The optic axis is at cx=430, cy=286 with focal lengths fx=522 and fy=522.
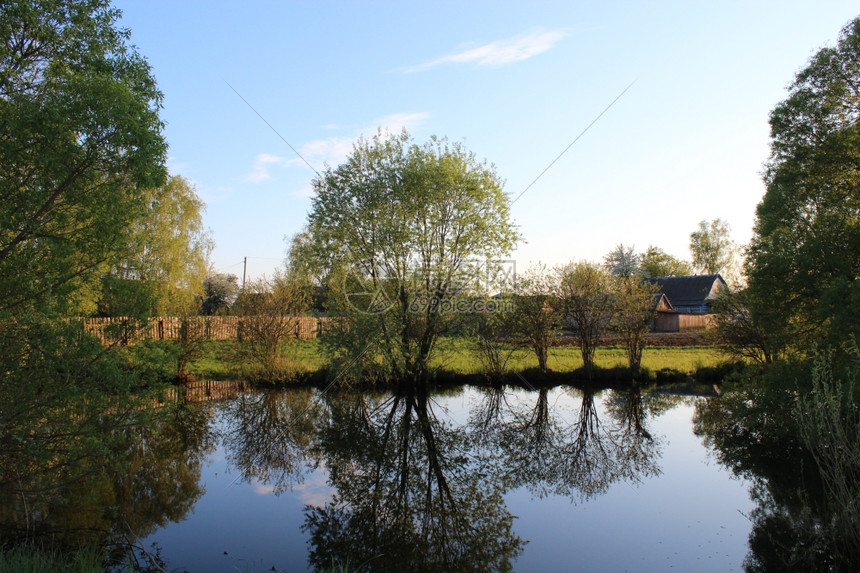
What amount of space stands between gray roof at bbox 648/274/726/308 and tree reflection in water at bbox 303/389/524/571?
49854 millimetres

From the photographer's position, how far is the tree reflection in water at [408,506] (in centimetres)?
706

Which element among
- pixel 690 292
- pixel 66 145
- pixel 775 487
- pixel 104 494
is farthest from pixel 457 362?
pixel 690 292

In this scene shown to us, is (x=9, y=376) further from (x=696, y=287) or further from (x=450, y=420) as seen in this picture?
(x=696, y=287)

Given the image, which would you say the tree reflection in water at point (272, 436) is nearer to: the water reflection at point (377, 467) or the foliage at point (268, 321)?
the water reflection at point (377, 467)

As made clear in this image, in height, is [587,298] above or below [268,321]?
above

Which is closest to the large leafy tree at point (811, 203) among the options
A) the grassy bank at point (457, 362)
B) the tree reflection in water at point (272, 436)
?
the grassy bank at point (457, 362)

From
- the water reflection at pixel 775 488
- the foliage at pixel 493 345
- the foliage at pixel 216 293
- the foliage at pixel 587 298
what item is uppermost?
the foliage at pixel 216 293

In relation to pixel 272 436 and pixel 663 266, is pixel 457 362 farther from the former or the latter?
pixel 663 266

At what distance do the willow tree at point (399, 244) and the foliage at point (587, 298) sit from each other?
366cm

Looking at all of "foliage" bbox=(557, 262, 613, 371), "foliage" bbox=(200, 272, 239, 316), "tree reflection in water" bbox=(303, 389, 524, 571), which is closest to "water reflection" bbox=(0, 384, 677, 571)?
"tree reflection in water" bbox=(303, 389, 524, 571)

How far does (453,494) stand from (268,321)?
43.2ft

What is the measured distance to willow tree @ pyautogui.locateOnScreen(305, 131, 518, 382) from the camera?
62.3 ft

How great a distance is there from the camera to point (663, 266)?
7462 cm

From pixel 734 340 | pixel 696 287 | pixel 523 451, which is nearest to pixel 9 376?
pixel 523 451
